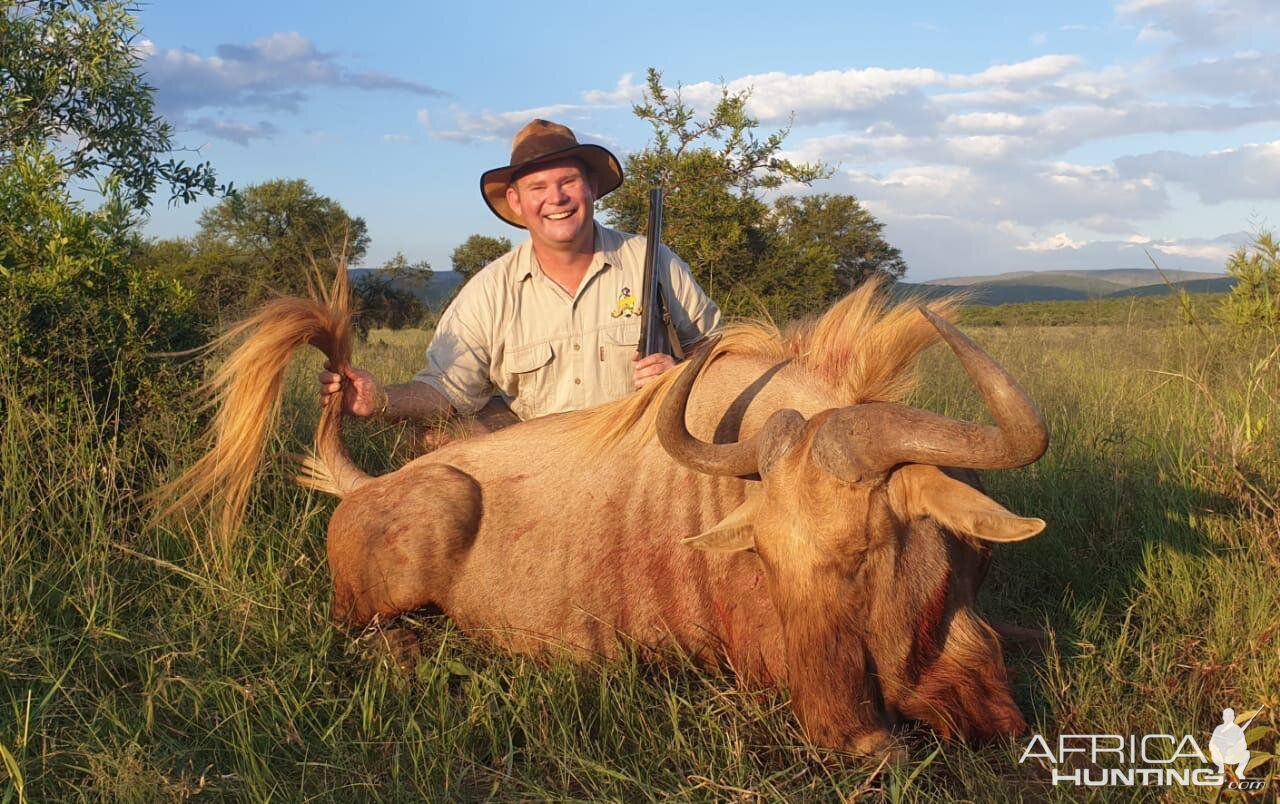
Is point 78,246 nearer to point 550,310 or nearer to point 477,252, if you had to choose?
point 550,310

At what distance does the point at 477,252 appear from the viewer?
53.1 ft

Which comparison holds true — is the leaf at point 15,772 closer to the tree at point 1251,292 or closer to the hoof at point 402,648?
the hoof at point 402,648

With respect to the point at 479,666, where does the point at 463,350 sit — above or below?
above

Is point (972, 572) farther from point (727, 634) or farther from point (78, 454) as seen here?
point (78, 454)

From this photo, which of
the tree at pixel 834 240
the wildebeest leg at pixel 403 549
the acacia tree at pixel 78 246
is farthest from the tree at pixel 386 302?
the wildebeest leg at pixel 403 549

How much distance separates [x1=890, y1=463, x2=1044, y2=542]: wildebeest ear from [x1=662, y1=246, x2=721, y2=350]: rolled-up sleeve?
2.50m

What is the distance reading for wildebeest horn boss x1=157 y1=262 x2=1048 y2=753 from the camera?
2787 millimetres

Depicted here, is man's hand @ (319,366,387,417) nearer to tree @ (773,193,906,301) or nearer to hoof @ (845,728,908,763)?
hoof @ (845,728,908,763)

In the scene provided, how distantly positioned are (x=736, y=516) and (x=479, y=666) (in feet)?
3.98

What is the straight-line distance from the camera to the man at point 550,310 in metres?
5.14

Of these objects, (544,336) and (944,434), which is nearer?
(944,434)

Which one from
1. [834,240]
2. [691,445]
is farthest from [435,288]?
[691,445]

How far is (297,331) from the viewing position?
13.7 feet

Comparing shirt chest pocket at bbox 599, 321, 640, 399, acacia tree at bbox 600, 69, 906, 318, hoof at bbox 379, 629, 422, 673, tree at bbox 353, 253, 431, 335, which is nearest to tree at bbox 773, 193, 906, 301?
acacia tree at bbox 600, 69, 906, 318
